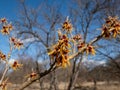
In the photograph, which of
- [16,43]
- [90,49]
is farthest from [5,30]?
[90,49]

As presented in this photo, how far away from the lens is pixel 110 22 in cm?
309

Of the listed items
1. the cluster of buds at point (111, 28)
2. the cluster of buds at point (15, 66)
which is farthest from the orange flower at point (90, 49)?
the cluster of buds at point (15, 66)

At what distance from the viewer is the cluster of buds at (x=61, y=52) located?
2.67m

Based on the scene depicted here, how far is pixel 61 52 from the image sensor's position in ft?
8.84

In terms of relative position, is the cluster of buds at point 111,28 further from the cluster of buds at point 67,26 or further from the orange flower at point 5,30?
the orange flower at point 5,30

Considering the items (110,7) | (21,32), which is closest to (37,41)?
(21,32)

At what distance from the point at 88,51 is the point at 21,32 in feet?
69.4

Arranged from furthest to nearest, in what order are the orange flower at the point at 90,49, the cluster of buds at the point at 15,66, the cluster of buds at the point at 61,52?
the cluster of buds at the point at 15,66
the orange flower at the point at 90,49
the cluster of buds at the point at 61,52

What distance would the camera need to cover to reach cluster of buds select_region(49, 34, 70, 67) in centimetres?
267

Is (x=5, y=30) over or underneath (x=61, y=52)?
over

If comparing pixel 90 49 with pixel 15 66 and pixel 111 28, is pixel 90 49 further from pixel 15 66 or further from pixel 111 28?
pixel 15 66

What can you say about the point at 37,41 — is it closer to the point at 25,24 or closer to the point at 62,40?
the point at 25,24

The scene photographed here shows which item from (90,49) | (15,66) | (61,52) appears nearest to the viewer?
(61,52)

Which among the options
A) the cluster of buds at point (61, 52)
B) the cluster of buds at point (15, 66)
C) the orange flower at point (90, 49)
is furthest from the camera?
the cluster of buds at point (15, 66)
